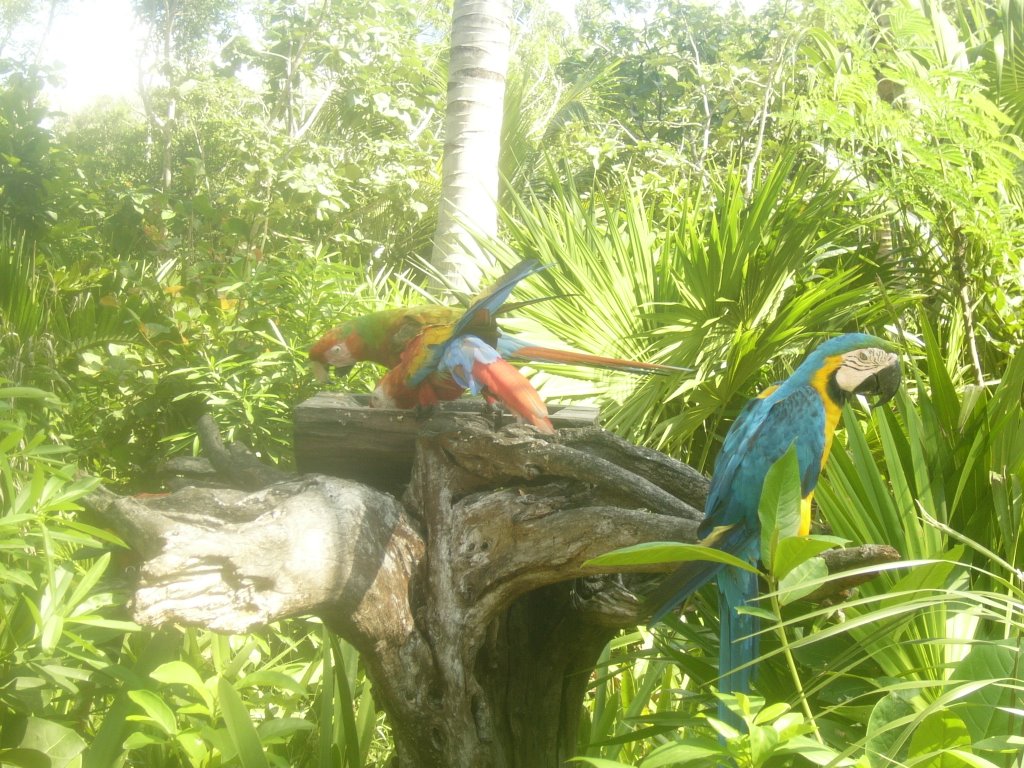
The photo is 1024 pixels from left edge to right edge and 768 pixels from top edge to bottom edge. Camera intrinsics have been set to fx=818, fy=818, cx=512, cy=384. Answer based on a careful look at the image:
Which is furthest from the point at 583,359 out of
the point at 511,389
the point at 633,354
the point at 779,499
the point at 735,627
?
the point at 633,354

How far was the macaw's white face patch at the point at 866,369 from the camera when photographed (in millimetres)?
1265

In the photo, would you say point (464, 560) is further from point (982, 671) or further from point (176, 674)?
point (982, 671)

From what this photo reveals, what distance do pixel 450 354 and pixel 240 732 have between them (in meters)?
0.68

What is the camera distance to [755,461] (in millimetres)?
1174

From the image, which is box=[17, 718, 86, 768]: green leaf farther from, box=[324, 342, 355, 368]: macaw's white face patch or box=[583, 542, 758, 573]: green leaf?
box=[583, 542, 758, 573]: green leaf

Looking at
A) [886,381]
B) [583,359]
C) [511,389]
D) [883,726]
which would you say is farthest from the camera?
[583,359]

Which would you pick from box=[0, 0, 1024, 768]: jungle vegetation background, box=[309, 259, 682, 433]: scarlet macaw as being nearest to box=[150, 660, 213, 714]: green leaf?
box=[0, 0, 1024, 768]: jungle vegetation background

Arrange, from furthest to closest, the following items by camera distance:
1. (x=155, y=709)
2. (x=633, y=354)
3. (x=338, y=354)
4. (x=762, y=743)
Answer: (x=633, y=354) < (x=338, y=354) < (x=155, y=709) < (x=762, y=743)

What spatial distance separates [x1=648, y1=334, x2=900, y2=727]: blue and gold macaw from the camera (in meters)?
1.14

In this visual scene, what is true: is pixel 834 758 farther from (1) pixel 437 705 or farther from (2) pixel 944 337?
(2) pixel 944 337

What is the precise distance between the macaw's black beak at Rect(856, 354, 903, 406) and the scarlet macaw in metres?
0.34

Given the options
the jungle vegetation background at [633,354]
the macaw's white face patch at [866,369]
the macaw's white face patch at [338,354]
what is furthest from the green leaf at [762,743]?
the macaw's white face patch at [338,354]

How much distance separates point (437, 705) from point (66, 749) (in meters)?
0.61

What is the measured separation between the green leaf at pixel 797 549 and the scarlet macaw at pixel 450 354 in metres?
0.72
